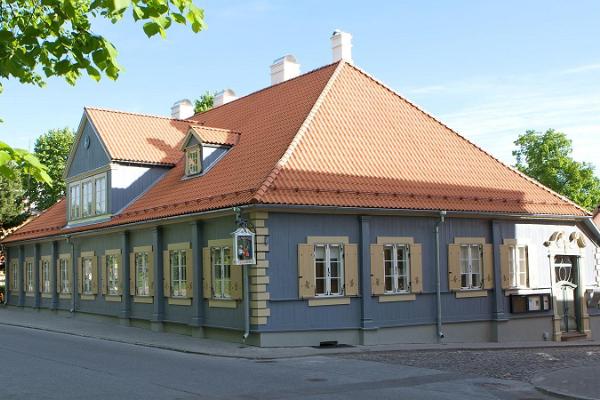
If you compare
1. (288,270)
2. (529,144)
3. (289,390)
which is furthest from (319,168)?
(529,144)

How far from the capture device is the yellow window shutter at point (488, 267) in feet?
74.6

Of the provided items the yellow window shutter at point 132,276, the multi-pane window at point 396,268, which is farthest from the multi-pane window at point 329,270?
the yellow window shutter at point 132,276

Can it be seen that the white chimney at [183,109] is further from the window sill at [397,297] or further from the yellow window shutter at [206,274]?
the window sill at [397,297]

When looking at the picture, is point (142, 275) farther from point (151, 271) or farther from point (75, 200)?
point (75, 200)

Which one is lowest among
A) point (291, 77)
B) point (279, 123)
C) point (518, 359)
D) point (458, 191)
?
point (518, 359)

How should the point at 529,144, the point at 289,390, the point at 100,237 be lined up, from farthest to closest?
the point at 529,144
the point at 100,237
the point at 289,390

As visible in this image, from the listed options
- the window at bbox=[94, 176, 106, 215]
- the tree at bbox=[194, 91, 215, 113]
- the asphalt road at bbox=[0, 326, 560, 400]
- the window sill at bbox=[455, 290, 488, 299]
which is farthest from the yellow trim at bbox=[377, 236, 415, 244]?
the tree at bbox=[194, 91, 215, 113]

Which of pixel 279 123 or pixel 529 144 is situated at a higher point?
pixel 529 144

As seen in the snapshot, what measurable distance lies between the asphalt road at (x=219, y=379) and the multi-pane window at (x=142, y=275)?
6388 millimetres

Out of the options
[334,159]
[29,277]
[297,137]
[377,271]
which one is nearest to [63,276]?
[29,277]

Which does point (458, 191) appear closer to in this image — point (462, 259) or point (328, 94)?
point (462, 259)

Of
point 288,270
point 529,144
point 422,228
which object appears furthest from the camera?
point 529,144

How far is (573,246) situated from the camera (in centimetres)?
2534

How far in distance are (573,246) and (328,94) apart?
998 cm
